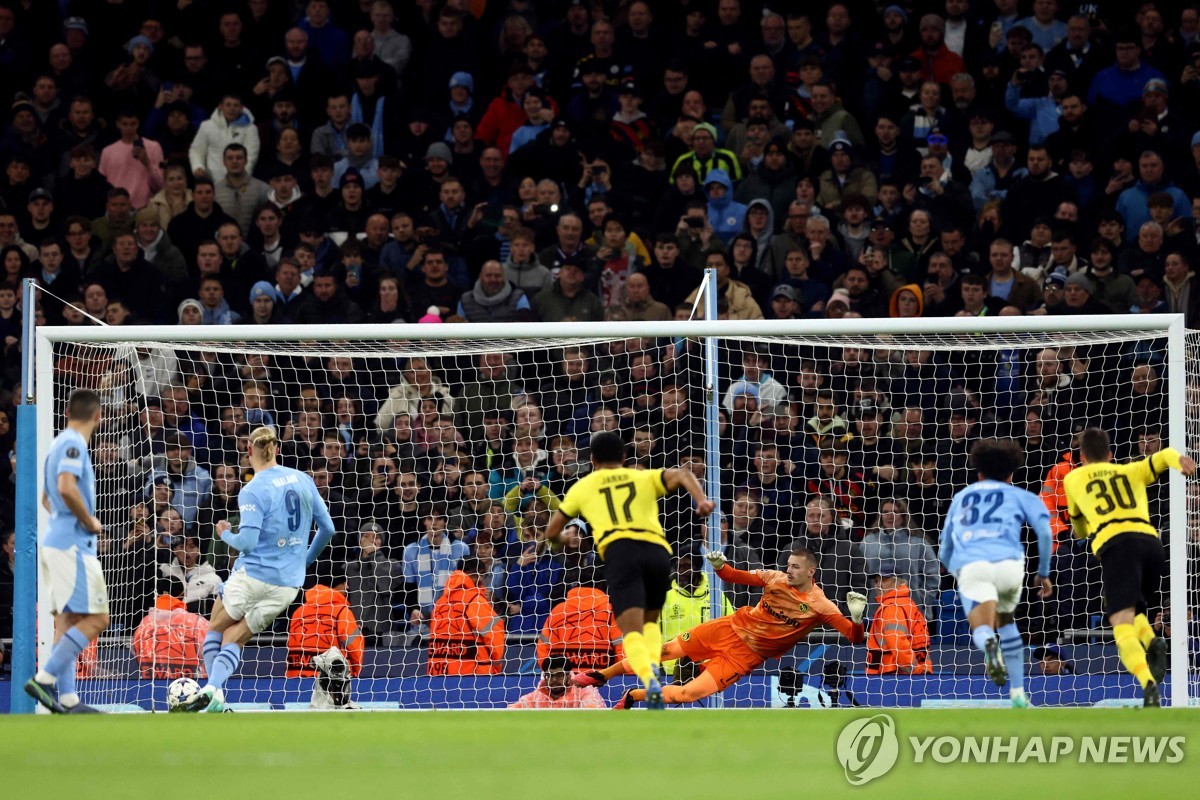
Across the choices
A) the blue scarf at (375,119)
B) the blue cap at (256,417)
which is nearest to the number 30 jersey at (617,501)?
the blue cap at (256,417)

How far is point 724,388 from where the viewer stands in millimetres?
12312

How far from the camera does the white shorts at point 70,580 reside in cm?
897

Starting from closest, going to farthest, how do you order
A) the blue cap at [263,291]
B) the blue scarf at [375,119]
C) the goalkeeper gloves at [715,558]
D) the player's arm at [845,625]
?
the goalkeeper gloves at [715,558]
the player's arm at [845,625]
the blue cap at [263,291]
the blue scarf at [375,119]

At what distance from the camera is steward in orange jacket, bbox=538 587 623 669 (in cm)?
1074

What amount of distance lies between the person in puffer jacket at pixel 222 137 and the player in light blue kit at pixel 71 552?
5.78 meters

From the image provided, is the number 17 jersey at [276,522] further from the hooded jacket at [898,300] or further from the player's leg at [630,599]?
the hooded jacket at [898,300]

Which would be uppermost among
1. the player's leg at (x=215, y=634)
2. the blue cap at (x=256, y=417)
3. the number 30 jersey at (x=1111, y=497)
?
the blue cap at (x=256, y=417)

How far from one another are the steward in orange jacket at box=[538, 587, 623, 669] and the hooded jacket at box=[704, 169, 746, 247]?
383 centimetres

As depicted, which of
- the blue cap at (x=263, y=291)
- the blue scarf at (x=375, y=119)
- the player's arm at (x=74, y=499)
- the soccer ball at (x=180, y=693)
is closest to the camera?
the player's arm at (x=74, y=499)

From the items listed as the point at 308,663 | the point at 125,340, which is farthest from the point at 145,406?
the point at 308,663

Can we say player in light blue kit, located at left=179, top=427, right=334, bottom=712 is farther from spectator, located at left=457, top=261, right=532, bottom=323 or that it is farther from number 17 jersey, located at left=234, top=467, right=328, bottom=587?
spectator, located at left=457, top=261, right=532, bottom=323

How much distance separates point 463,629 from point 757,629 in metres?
2.00

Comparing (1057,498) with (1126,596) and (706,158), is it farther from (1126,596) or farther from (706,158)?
(706,158)

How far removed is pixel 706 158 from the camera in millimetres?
13961
